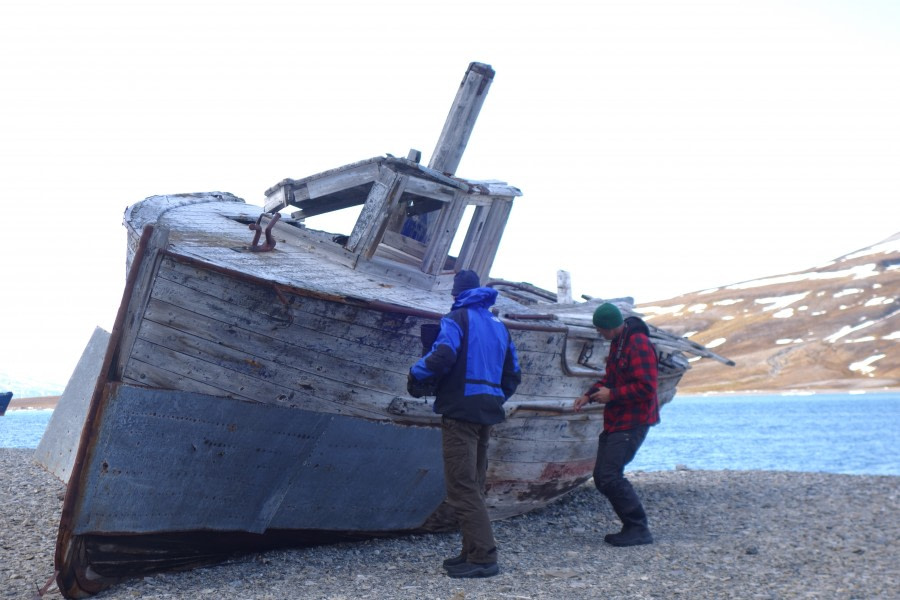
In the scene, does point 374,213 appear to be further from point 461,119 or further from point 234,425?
point 461,119

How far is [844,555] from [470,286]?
4.82m

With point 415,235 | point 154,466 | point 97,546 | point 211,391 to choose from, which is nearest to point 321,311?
point 211,391

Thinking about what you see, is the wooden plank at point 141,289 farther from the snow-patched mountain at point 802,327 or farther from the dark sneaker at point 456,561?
the snow-patched mountain at point 802,327

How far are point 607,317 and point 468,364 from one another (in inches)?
81.8

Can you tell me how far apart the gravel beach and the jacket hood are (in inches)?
85.4

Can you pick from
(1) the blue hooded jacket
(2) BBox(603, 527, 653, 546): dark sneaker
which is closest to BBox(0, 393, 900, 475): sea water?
(2) BBox(603, 527, 653, 546): dark sneaker

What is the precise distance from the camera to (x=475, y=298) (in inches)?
267

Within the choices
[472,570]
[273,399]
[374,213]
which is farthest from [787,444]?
[273,399]

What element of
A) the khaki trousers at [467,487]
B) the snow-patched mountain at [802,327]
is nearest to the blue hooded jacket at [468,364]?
the khaki trousers at [467,487]

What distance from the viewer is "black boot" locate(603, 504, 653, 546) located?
8.32 m

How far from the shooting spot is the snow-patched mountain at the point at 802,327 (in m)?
94.9

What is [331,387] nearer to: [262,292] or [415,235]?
[262,292]

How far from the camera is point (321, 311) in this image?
22.4 ft

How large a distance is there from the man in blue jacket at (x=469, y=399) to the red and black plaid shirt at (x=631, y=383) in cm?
172
